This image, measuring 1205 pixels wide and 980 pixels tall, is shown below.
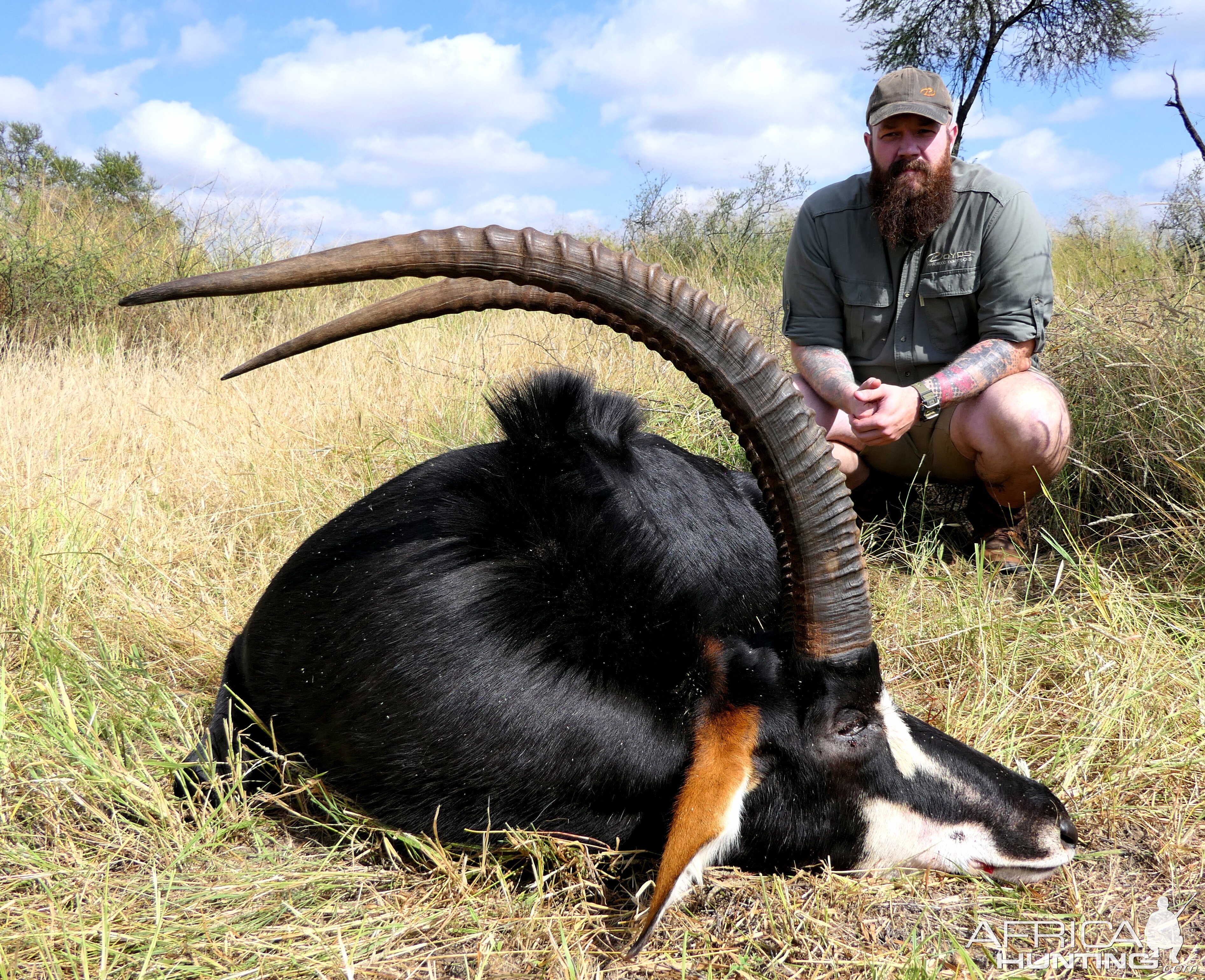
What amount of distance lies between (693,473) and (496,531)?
96 centimetres

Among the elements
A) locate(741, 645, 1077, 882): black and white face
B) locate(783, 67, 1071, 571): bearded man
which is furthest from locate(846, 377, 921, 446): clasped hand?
locate(741, 645, 1077, 882): black and white face

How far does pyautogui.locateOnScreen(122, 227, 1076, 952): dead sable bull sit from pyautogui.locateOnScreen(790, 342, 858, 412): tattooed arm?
6.39 feet

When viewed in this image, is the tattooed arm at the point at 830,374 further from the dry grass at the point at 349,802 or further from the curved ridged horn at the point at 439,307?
the curved ridged horn at the point at 439,307

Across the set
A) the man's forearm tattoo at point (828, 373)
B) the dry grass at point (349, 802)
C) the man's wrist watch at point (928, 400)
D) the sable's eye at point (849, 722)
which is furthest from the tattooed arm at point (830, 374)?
the sable's eye at point (849, 722)

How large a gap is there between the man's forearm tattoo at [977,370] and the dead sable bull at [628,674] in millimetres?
2021

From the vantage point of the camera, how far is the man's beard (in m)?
4.05

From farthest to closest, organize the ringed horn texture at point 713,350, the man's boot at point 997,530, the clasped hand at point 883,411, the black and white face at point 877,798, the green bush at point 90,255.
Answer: the green bush at point 90,255 → the man's boot at point 997,530 → the clasped hand at point 883,411 → the black and white face at point 877,798 → the ringed horn texture at point 713,350

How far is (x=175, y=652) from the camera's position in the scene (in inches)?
129

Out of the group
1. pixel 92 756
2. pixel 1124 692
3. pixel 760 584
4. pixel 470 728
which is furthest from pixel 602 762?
pixel 1124 692

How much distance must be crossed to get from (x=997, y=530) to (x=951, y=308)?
1.03 metres

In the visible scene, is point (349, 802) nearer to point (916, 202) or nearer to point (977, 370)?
point (977, 370)

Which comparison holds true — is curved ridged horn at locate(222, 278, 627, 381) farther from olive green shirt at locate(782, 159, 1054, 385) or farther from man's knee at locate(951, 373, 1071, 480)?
olive green shirt at locate(782, 159, 1054, 385)

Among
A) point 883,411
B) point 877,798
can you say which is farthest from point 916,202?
point 877,798

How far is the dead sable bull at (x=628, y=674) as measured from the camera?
1.92 m
